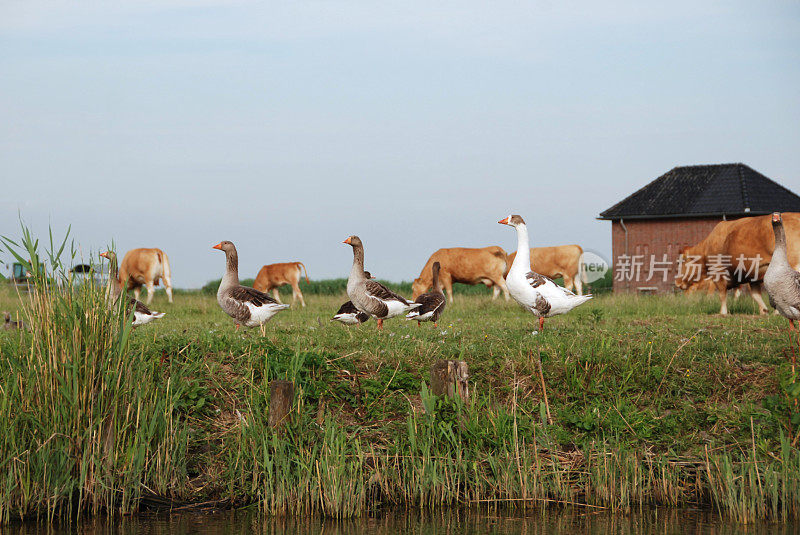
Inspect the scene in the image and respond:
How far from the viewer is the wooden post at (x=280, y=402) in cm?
841

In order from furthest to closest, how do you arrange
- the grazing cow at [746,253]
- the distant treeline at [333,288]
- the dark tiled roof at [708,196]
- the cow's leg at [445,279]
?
the dark tiled roof at [708,196] < the distant treeline at [333,288] < the cow's leg at [445,279] < the grazing cow at [746,253]

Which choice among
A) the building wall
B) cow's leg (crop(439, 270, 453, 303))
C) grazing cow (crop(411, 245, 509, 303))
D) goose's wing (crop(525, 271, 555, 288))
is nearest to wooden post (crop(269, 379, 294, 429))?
goose's wing (crop(525, 271, 555, 288))

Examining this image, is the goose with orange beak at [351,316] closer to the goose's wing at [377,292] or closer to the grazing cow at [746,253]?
the goose's wing at [377,292]

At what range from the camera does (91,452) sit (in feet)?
25.4

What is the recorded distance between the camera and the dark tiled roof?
38719 millimetres

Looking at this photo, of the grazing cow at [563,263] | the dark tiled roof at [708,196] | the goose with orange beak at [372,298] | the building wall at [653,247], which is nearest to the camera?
the goose with orange beak at [372,298]

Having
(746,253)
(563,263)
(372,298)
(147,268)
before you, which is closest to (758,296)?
(746,253)

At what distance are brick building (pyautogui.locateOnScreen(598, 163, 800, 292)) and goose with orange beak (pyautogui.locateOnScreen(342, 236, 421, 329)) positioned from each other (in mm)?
27751

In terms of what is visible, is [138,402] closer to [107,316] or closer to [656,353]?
[107,316]

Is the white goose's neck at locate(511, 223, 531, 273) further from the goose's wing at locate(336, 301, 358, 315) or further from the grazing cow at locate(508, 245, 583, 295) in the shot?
the grazing cow at locate(508, 245, 583, 295)

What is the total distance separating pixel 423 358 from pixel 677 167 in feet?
129

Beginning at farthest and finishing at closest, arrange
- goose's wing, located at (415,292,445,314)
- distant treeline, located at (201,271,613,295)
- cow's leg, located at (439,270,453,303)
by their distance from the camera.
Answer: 1. distant treeline, located at (201,271,613,295)
2. cow's leg, located at (439,270,453,303)
3. goose's wing, located at (415,292,445,314)

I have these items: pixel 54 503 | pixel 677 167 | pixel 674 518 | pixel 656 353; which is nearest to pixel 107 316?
pixel 54 503

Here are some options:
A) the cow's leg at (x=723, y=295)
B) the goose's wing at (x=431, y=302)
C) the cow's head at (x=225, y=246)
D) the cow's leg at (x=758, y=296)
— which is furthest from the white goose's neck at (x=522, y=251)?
the cow's leg at (x=758, y=296)
